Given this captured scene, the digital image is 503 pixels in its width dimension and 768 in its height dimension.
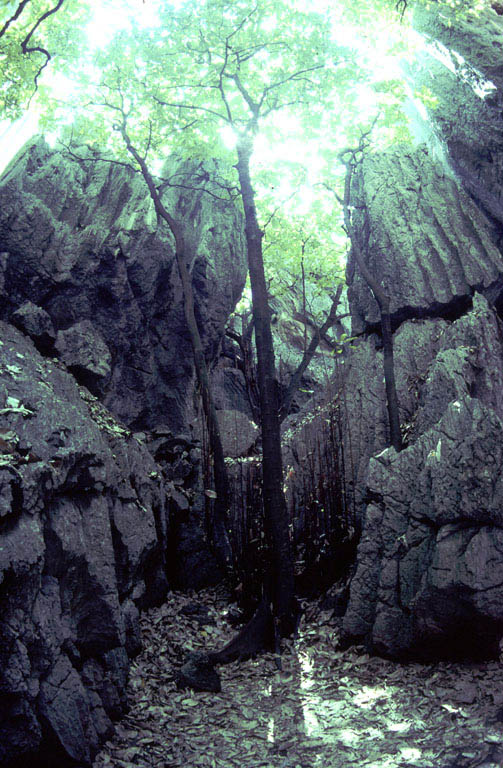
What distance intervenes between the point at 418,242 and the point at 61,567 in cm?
858

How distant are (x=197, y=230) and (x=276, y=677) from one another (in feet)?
30.0

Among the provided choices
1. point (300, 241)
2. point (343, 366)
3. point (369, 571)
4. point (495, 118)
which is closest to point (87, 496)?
point (369, 571)

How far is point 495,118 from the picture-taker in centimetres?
946

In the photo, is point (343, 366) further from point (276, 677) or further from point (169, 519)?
point (276, 677)

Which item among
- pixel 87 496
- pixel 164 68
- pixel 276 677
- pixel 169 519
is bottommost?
pixel 276 677

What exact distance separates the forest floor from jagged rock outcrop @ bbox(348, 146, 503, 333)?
6.21 metres

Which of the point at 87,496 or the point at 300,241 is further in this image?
the point at 300,241

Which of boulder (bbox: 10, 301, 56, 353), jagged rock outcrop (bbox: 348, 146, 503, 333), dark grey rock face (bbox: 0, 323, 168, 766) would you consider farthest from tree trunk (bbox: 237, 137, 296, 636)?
jagged rock outcrop (bbox: 348, 146, 503, 333)

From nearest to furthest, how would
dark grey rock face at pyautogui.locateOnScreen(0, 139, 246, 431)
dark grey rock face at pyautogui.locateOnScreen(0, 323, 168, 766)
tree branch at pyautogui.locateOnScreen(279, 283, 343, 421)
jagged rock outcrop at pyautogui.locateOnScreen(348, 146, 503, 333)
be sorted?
dark grey rock face at pyautogui.locateOnScreen(0, 323, 168, 766) < tree branch at pyautogui.locateOnScreen(279, 283, 343, 421) < dark grey rock face at pyautogui.locateOnScreen(0, 139, 246, 431) < jagged rock outcrop at pyautogui.locateOnScreen(348, 146, 503, 333)

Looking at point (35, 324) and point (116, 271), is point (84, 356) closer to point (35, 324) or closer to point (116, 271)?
point (35, 324)

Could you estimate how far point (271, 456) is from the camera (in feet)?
20.6

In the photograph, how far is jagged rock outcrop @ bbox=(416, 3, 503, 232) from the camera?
369 inches

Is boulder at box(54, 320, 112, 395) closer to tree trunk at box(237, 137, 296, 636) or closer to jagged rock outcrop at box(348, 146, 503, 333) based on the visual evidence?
tree trunk at box(237, 137, 296, 636)

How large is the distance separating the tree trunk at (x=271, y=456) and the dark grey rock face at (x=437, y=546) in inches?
33.4
